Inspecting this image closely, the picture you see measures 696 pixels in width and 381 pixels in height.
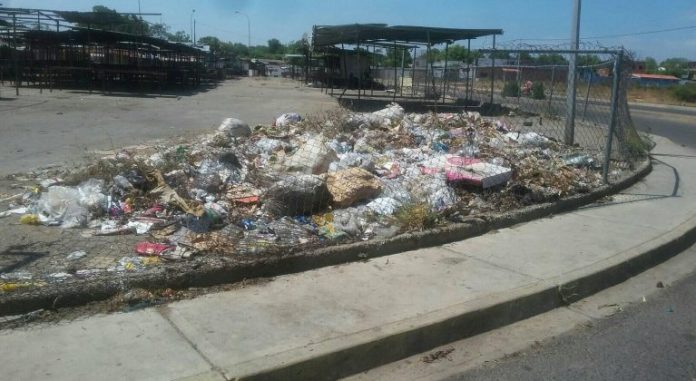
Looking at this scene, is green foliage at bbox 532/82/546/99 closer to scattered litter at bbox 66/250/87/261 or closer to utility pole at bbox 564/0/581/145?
utility pole at bbox 564/0/581/145

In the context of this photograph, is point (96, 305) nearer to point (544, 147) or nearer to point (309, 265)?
point (309, 265)

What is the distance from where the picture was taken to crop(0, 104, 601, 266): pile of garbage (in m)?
6.15

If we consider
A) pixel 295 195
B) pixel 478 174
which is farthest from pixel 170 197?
pixel 478 174

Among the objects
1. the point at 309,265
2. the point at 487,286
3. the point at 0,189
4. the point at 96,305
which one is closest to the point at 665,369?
the point at 487,286

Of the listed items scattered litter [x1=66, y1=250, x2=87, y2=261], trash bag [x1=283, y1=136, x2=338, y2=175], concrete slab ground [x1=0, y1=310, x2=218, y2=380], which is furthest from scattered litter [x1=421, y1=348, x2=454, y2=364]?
trash bag [x1=283, y1=136, x2=338, y2=175]

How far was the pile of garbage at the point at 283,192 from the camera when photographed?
20.2 feet

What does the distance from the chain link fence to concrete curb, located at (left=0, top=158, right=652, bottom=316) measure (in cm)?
4

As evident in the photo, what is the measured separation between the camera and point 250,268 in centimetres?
533

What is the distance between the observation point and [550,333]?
16.3 ft

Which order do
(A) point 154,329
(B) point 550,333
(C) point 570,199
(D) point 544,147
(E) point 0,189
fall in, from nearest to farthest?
1. (A) point 154,329
2. (B) point 550,333
3. (E) point 0,189
4. (C) point 570,199
5. (D) point 544,147

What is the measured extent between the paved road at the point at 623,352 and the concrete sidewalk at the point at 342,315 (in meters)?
0.49

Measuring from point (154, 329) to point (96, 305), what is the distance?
0.61m

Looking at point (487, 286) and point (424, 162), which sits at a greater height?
point (424, 162)

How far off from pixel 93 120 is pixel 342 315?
14.7m
